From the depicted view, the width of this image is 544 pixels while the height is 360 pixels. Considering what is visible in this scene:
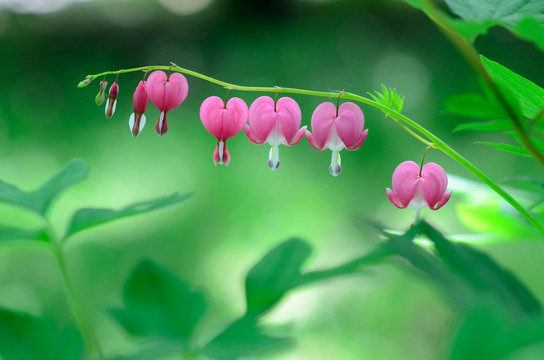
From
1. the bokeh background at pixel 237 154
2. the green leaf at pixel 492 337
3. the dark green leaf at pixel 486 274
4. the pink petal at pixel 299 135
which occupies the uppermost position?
the green leaf at pixel 492 337

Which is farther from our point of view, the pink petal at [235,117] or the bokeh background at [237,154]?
the bokeh background at [237,154]

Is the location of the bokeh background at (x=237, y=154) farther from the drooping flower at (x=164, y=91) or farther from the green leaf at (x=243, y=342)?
the green leaf at (x=243, y=342)

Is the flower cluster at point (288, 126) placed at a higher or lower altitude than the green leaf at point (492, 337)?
lower

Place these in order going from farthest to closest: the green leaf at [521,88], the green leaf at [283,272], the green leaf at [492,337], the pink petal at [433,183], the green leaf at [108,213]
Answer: the pink petal at [433,183]
the green leaf at [521,88]
the green leaf at [108,213]
the green leaf at [283,272]
the green leaf at [492,337]

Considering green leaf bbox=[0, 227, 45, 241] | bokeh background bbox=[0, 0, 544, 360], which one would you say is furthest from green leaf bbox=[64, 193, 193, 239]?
bokeh background bbox=[0, 0, 544, 360]

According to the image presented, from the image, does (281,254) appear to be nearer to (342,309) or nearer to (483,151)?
(342,309)

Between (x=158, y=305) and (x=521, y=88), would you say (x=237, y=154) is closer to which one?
(x=521, y=88)

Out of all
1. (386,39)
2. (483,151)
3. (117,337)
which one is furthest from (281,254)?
(386,39)

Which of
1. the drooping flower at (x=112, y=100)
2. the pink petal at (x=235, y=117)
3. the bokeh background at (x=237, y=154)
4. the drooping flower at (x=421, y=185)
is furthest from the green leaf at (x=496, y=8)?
the bokeh background at (x=237, y=154)
